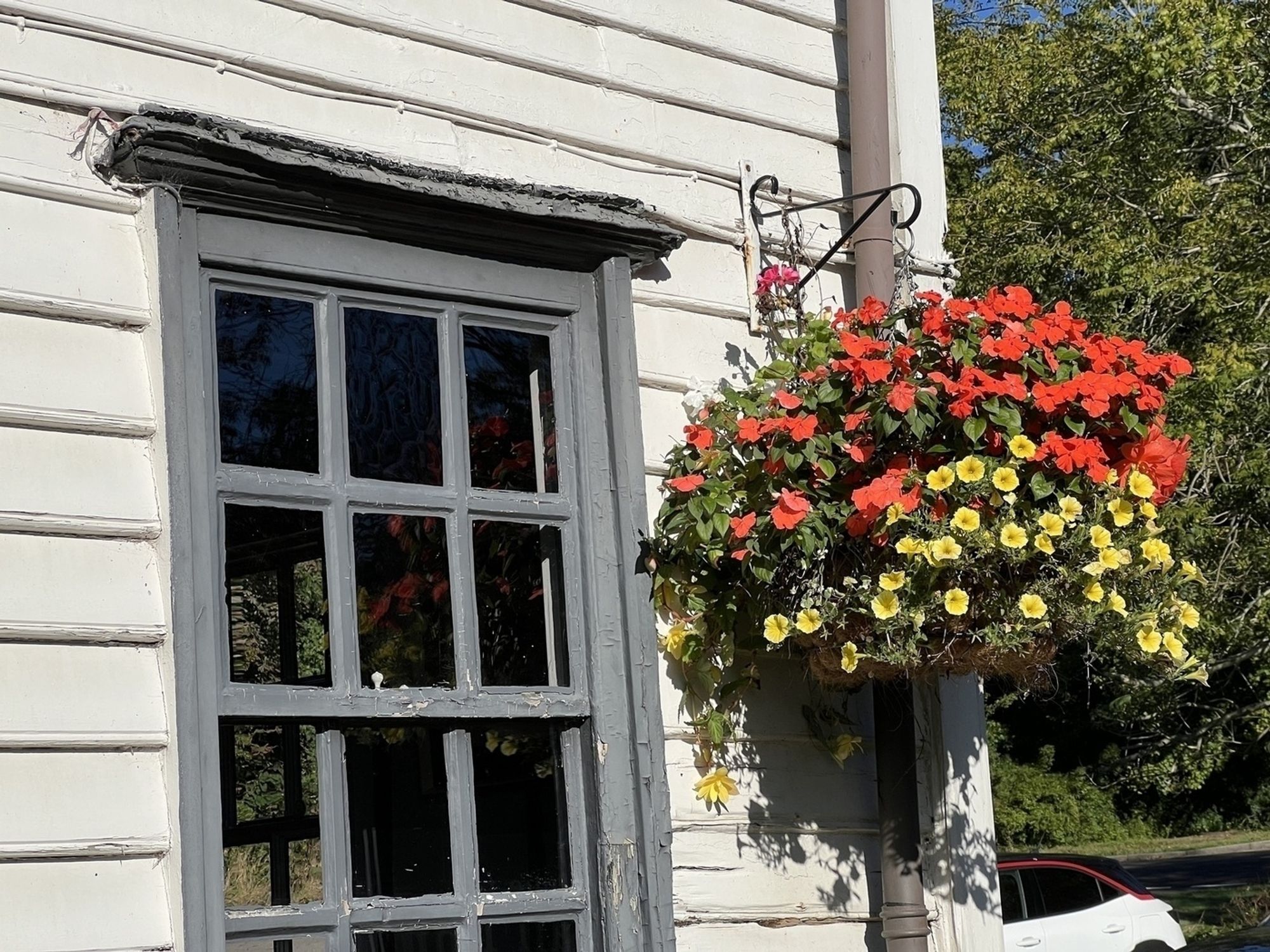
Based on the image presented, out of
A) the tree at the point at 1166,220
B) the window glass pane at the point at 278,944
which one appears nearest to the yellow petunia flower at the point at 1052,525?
the window glass pane at the point at 278,944

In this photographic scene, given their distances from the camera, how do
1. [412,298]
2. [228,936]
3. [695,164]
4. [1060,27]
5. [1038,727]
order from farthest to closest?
[1038,727] < [1060,27] < [695,164] < [412,298] < [228,936]

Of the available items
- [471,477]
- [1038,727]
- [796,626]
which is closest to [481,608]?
[471,477]

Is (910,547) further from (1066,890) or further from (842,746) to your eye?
(1066,890)

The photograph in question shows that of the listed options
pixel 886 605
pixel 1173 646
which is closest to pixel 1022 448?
pixel 886 605

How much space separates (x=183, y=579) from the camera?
2.77m

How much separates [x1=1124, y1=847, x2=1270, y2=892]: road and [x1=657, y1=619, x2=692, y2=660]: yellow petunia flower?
17.8m

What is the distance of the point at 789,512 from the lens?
3131 millimetres

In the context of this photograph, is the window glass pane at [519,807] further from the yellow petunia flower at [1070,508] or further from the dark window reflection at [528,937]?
the yellow petunia flower at [1070,508]

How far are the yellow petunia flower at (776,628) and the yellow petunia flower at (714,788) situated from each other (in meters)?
0.42

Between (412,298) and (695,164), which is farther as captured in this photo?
(695,164)

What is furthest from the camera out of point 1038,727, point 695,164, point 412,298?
point 1038,727

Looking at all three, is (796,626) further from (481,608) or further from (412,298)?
(412,298)

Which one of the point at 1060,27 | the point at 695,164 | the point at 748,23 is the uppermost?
the point at 1060,27

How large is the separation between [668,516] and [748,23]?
4.74 ft
